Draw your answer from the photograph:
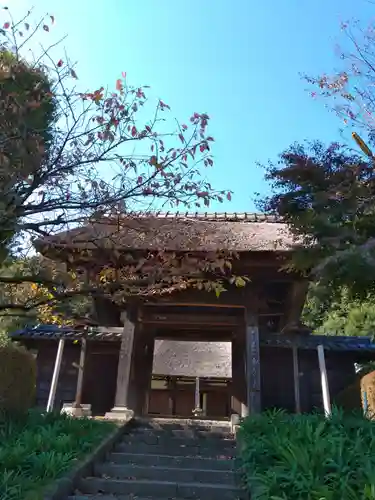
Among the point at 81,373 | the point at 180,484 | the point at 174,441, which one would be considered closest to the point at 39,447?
the point at 180,484

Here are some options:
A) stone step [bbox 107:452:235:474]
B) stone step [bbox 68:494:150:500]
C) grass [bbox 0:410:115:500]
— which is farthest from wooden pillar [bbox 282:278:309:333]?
stone step [bbox 68:494:150:500]

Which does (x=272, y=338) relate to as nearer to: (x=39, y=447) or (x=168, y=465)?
(x=168, y=465)

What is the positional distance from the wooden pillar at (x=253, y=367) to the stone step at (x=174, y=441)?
32.7 inches

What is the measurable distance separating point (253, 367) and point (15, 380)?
3.98 m

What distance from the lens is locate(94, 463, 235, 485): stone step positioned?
524 cm

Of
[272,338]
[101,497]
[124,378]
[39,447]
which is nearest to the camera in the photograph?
[101,497]

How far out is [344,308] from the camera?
20.4 m

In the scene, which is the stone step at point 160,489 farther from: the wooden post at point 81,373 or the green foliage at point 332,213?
the wooden post at point 81,373

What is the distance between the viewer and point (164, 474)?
5281mm

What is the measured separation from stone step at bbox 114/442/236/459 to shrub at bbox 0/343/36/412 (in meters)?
1.51

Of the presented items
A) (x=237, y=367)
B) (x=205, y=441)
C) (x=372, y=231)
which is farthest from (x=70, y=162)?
(x=237, y=367)

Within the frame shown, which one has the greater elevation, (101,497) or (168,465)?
(168,465)

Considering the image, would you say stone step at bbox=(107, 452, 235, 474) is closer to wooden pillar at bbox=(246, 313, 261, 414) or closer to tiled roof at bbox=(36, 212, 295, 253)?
wooden pillar at bbox=(246, 313, 261, 414)

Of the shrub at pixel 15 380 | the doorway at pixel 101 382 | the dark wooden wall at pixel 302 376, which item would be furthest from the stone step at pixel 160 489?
the doorway at pixel 101 382
